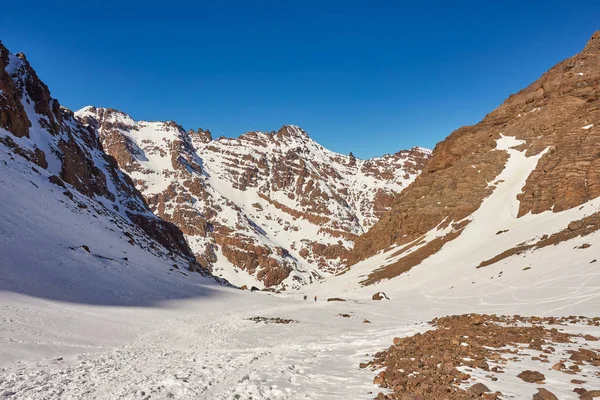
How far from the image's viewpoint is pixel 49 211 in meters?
45.1

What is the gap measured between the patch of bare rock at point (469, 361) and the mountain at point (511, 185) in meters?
32.8

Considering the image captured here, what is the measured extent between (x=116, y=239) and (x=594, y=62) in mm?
110513

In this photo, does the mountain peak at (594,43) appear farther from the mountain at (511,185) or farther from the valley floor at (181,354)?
the valley floor at (181,354)

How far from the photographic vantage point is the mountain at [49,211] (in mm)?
27922

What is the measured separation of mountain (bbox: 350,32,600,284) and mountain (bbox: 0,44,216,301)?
46139 millimetres

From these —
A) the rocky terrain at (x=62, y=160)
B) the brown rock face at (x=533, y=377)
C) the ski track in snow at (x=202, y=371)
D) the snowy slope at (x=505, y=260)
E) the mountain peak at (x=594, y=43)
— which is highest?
the mountain peak at (x=594, y=43)

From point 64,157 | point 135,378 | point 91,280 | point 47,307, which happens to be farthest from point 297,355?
point 64,157

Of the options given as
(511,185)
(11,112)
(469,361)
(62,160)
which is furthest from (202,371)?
(62,160)

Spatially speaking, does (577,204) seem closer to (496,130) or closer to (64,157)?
(496,130)

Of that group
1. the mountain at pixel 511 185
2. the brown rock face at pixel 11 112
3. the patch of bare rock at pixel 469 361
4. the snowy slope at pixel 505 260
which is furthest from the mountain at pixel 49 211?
the mountain at pixel 511 185

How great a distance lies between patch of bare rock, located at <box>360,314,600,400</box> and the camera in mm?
6992

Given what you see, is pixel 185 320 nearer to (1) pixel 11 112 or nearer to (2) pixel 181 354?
(2) pixel 181 354

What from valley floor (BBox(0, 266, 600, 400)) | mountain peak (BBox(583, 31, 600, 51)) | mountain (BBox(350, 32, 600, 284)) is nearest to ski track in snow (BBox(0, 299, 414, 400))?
valley floor (BBox(0, 266, 600, 400))

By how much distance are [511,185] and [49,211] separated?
3320 inches
